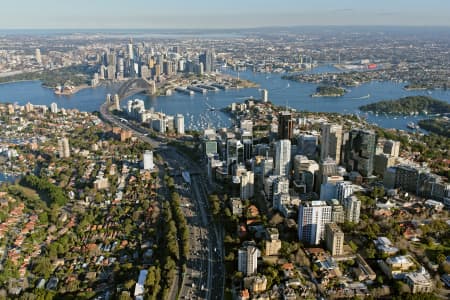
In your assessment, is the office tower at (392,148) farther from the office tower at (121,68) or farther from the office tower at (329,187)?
the office tower at (121,68)

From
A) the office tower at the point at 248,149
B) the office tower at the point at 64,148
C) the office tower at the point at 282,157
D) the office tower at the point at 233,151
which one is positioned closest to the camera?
the office tower at the point at 282,157

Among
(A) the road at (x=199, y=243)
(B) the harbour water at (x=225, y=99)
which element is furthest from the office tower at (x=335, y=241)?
(B) the harbour water at (x=225, y=99)

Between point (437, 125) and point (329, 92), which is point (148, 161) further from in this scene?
point (329, 92)

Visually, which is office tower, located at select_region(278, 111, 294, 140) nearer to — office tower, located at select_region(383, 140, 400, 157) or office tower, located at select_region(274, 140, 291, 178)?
office tower, located at select_region(274, 140, 291, 178)

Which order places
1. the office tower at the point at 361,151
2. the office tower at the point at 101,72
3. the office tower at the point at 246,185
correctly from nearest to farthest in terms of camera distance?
1. the office tower at the point at 246,185
2. the office tower at the point at 361,151
3. the office tower at the point at 101,72

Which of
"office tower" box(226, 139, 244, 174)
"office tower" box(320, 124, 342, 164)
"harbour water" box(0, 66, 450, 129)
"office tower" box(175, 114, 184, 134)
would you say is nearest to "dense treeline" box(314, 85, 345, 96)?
"harbour water" box(0, 66, 450, 129)

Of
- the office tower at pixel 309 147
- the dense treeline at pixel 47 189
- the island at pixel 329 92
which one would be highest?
the office tower at pixel 309 147

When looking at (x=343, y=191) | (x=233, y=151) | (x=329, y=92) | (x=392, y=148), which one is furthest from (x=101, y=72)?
(x=343, y=191)
